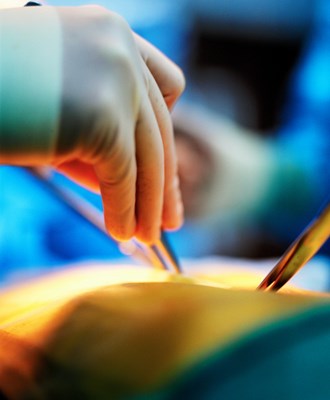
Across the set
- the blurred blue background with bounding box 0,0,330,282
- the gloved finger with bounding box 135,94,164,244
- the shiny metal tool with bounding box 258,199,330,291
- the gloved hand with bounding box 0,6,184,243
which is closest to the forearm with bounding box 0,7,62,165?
the gloved hand with bounding box 0,6,184,243

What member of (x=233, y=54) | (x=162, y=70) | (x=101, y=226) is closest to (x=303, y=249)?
(x=162, y=70)

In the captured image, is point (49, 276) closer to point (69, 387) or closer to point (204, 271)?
point (204, 271)

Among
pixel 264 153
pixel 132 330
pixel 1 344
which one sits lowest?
pixel 264 153

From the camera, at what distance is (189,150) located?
1.36 m

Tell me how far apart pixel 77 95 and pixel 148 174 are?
0.57ft

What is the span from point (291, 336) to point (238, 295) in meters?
0.08

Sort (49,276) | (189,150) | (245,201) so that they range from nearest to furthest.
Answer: (49,276)
(189,150)
(245,201)

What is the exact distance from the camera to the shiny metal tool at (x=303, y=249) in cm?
53

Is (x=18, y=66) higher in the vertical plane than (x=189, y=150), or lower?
higher

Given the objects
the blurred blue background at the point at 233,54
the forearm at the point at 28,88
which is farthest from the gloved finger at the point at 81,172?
the blurred blue background at the point at 233,54

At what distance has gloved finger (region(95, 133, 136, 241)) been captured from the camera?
1.82 feet

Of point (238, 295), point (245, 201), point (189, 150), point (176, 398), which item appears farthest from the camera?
point (245, 201)

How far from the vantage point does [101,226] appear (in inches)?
34.8

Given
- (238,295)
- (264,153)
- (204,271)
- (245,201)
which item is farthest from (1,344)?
(264,153)
